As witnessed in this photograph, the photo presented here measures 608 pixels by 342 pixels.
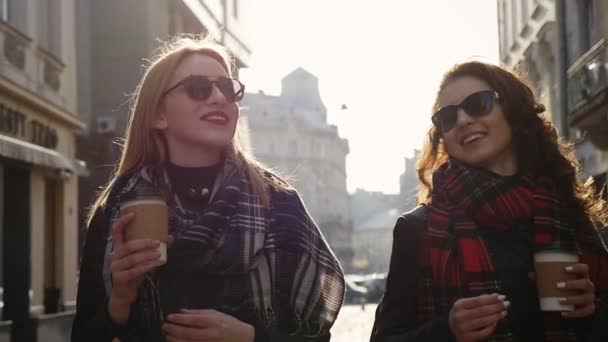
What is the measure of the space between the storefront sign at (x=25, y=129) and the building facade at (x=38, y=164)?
0.05ft

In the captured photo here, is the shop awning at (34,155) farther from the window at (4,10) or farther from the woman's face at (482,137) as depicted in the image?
the woman's face at (482,137)

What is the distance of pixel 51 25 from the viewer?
62.2ft

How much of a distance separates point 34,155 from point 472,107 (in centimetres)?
1352

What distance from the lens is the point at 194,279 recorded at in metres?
3.12

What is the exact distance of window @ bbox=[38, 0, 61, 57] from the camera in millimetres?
18609

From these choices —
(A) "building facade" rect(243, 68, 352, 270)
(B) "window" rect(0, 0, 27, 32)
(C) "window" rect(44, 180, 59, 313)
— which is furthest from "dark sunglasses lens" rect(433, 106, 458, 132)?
(A) "building facade" rect(243, 68, 352, 270)

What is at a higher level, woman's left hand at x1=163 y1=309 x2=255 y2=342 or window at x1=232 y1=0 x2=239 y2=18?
window at x1=232 y1=0 x2=239 y2=18

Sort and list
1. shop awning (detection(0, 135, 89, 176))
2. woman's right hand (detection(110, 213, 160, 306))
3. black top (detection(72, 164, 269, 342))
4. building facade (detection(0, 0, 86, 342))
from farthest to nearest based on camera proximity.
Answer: building facade (detection(0, 0, 86, 342)) < shop awning (detection(0, 135, 89, 176)) < black top (detection(72, 164, 269, 342)) < woman's right hand (detection(110, 213, 160, 306))

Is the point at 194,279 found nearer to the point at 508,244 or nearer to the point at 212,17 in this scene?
the point at 508,244

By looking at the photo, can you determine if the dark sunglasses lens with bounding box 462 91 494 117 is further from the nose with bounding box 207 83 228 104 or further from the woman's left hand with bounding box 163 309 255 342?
the woman's left hand with bounding box 163 309 255 342

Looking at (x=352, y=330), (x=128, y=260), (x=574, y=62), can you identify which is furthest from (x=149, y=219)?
(x=352, y=330)

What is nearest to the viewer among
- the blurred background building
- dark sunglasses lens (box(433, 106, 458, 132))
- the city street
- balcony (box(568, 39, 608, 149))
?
dark sunglasses lens (box(433, 106, 458, 132))

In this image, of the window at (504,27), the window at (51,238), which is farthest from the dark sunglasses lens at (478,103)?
the window at (504,27)

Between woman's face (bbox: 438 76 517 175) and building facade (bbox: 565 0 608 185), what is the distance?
13.4 m
